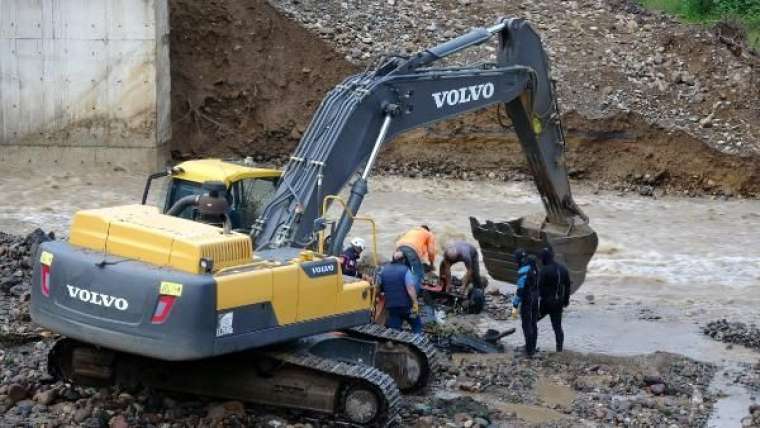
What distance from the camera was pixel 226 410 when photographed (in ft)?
34.7

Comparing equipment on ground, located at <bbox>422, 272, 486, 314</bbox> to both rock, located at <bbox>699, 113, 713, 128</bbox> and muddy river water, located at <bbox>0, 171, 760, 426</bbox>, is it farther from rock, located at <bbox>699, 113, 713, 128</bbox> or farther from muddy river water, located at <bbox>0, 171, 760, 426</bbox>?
rock, located at <bbox>699, 113, 713, 128</bbox>

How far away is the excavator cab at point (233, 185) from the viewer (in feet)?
41.6

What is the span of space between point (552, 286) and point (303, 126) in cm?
1259

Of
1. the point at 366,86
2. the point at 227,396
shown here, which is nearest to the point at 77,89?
the point at 366,86

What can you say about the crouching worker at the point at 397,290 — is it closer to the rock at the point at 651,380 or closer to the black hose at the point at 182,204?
the rock at the point at 651,380

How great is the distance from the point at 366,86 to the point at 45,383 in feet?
13.2

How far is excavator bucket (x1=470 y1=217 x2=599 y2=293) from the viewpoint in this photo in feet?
50.2

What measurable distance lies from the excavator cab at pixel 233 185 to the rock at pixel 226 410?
231 centimetres

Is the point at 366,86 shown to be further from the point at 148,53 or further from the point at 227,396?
the point at 148,53

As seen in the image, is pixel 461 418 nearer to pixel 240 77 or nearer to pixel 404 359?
pixel 404 359

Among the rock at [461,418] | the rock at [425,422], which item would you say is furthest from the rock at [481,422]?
the rock at [425,422]

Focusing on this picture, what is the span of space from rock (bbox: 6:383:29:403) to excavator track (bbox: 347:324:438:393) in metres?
3.05

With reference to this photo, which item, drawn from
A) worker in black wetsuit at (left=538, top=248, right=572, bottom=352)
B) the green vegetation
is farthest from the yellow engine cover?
the green vegetation

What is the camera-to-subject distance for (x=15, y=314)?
44.6 ft
